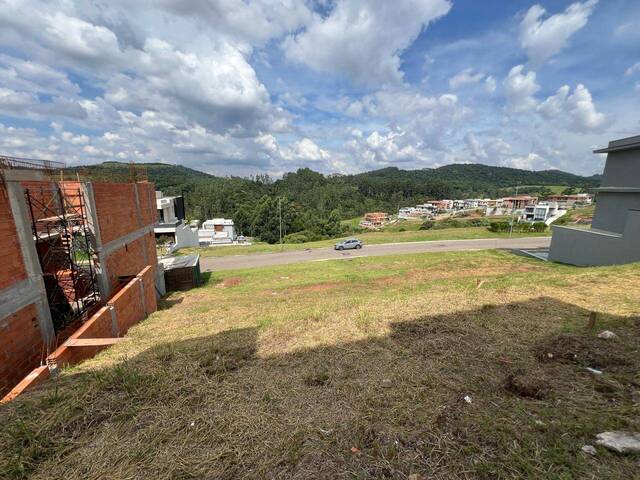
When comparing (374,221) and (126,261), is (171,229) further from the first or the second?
(374,221)

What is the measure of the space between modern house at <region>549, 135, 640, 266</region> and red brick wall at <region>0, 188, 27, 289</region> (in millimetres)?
25324

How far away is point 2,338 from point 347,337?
700 centimetres

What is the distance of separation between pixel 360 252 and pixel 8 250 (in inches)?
934

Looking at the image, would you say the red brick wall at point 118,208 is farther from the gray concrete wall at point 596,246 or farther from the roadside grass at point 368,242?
the gray concrete wall at point 596,246

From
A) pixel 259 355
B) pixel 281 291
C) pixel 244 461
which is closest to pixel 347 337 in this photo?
pixel 259 355

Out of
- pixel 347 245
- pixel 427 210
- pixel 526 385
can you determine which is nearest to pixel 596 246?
pixel 347 245

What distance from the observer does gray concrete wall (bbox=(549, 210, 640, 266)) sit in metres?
15.2

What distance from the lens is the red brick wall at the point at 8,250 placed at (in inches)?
230

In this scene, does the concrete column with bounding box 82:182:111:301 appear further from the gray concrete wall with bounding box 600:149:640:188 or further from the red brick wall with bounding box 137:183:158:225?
the gray concrete wall with bounding box 600:149:640:188

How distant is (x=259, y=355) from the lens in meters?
5.16

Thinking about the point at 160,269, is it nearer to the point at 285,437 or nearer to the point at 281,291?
the point at 281,291

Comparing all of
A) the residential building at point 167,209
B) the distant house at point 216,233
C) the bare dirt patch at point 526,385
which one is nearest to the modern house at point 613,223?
the bare dirt patch at point 526,385

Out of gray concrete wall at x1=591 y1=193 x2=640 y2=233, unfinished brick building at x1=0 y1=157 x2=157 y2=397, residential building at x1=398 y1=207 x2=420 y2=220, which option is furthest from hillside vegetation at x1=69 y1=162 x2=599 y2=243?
gray concrete wall at x1=591 y1=193 x2=640 y2=233

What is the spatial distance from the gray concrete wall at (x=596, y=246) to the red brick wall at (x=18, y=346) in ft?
82.1
